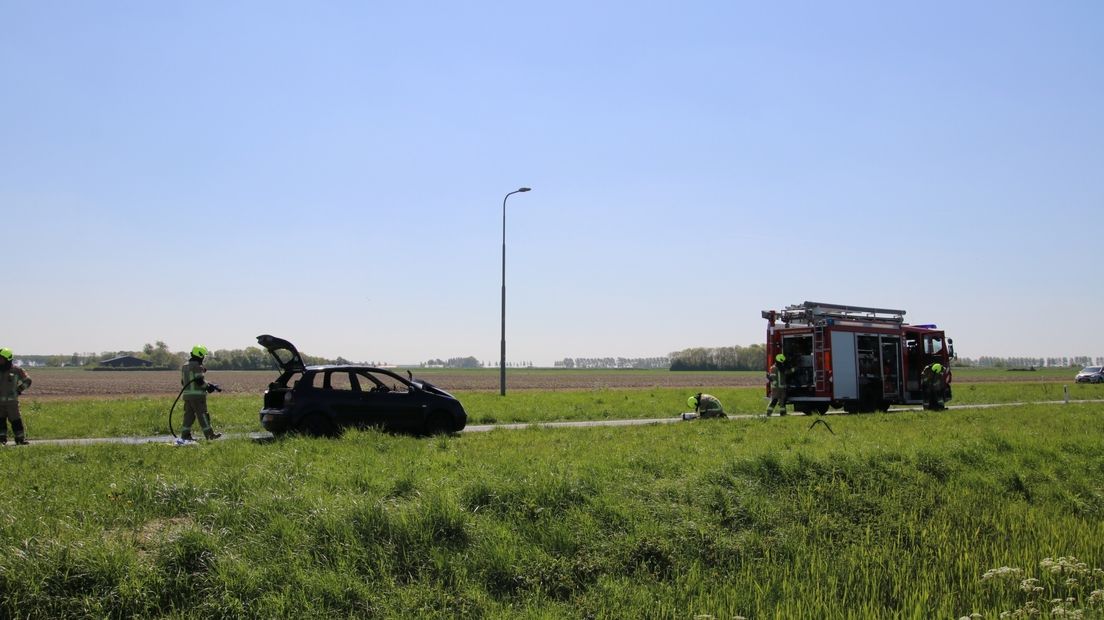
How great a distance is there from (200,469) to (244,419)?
1083 centimetres

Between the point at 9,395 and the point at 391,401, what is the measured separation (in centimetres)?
641

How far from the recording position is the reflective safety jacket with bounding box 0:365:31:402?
47.3 feet

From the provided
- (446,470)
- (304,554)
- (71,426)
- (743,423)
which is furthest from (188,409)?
(743,423)

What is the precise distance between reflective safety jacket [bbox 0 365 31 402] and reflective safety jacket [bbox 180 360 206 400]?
2.48 metres

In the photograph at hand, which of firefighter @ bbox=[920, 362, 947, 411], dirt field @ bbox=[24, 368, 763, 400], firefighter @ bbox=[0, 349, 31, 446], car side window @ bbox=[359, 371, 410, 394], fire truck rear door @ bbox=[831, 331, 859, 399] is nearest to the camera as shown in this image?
firefighter @ bbox=[0, 349, 31, 446]

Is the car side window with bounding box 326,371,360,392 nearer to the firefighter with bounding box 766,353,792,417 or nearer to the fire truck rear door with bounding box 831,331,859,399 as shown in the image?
the firefighter with bounding box 766,353,792,417

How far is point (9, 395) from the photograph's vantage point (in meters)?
14.4

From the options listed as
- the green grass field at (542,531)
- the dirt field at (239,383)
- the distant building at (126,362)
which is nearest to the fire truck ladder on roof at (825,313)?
the green grass field at (542,531)

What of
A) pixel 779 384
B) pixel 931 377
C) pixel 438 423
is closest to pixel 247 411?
pixel 438 423

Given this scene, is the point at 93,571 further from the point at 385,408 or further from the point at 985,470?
the point at 985,470

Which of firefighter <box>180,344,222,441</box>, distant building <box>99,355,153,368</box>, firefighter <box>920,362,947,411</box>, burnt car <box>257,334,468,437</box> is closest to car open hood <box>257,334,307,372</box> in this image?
burnt car <box>257,334,468,437</box>

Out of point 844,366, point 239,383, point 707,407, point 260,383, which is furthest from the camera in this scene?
point 260,383

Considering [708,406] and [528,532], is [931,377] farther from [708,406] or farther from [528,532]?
[528,532]

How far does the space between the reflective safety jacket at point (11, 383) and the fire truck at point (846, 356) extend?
17.7 m
